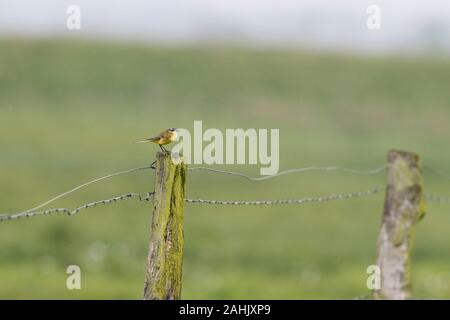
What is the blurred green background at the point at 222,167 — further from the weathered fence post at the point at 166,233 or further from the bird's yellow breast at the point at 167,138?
the weathered fence post at the point at 166,233

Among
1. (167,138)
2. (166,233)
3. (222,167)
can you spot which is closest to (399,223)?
(167,138)

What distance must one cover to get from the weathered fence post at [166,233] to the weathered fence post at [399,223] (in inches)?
110

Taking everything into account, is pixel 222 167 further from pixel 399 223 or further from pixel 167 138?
pixel 167 138

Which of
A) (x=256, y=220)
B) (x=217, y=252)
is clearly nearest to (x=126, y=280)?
(x=217, y=252)

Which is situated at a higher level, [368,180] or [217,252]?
[368,180]

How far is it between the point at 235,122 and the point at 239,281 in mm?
28180

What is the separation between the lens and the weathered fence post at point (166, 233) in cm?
633

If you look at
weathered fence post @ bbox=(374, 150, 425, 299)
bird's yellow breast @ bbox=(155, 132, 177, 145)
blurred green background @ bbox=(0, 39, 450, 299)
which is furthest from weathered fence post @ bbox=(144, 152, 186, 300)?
blurred green background @ bbox=(0, 39, 450, 299)

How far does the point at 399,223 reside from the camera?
8.69 m

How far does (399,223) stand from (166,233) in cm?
299

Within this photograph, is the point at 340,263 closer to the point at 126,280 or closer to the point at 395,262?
the point at 126,280

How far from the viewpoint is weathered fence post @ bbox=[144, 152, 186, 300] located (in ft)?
20.8

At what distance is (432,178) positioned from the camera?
1278 inches

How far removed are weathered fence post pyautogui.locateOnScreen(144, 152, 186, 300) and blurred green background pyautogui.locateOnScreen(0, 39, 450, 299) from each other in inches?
323
